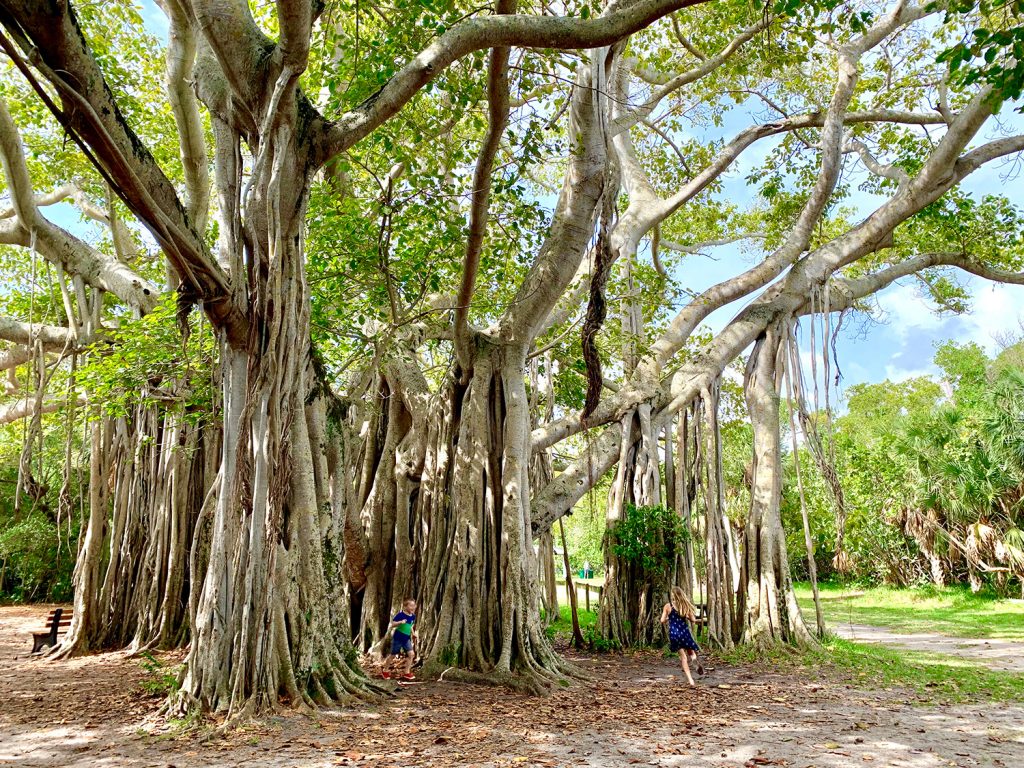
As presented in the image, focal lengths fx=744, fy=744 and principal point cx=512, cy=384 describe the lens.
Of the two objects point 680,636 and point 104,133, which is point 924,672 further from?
point 104,133

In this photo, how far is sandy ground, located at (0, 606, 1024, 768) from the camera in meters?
4.09

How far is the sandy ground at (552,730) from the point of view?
4.09 metres

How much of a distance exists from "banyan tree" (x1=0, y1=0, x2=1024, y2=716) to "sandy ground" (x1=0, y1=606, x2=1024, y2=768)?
0.42 m

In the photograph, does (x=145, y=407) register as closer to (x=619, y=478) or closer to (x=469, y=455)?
(x=469, y=455)

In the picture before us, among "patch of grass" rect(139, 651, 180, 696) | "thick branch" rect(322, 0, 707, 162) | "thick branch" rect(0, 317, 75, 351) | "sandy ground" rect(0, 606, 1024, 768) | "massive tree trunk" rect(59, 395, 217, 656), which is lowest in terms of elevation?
"sandy ground" rect(0, 606, 1024, 768)

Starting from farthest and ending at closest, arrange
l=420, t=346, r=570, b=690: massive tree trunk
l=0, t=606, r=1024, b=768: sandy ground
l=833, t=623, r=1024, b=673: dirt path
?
l=833, t=623, r=1024, b=673: dirt path
l=420, t=346, r=570, b=690: massive tree trunk
l=0, t=606, r=1024, b=768: sandy ground

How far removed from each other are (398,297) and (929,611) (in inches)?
449

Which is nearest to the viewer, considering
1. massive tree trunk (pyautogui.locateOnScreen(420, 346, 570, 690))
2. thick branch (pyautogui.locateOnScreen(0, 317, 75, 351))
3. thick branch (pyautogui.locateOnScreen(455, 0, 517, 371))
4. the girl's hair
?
thick branch (pyautogui.locateOnScreen(455, 0, 517, 371))

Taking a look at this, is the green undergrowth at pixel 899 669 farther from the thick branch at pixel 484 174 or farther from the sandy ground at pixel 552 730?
the thick branch at pixel 484 174

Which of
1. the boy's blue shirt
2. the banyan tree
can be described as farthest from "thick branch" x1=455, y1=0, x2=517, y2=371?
the boy's blue shirt

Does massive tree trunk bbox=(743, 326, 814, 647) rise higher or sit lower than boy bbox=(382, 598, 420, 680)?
higher

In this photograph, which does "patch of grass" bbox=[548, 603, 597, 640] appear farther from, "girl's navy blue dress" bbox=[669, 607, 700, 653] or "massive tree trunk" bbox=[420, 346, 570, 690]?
"massive tree trunk" bbox=[420, 346, 570, 690]

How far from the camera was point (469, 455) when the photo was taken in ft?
23.4

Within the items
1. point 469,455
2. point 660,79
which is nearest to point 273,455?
point 469,455
